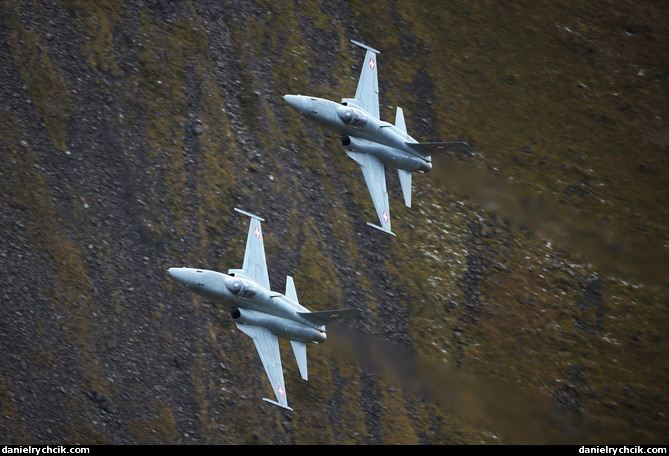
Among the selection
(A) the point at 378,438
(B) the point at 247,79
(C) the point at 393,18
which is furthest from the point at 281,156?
(A) the point at 378,438

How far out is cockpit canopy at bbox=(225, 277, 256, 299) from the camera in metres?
40.4

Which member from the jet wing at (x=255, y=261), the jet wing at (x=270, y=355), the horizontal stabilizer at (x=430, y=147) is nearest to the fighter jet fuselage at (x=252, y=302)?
the jet wing at (x=270, y=355)

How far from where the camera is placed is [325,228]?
161 feet

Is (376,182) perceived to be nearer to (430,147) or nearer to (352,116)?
(430,147)

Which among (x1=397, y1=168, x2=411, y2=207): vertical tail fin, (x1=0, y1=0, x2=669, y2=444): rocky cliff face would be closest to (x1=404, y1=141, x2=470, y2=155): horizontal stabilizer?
(x1=397, y1=168, x2=411, y2=207): vertical tail fin

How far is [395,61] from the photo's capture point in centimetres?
5512

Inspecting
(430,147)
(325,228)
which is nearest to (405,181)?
(430,147)

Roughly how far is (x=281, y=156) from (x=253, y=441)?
16.1m

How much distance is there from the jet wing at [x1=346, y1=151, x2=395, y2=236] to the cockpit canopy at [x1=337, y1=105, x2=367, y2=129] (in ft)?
6.17

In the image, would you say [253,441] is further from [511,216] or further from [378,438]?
[511,216]

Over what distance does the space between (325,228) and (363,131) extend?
6506mm

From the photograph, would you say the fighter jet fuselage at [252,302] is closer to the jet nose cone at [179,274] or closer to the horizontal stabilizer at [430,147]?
the jet nose cone at [179,274]

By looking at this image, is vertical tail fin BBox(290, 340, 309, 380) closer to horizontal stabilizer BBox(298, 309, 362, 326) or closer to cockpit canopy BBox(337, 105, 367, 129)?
horizontal stabilizer BBox(298, 309, 362, 326)

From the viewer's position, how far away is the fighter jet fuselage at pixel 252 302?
40.2m
